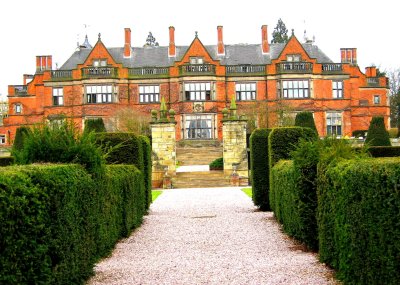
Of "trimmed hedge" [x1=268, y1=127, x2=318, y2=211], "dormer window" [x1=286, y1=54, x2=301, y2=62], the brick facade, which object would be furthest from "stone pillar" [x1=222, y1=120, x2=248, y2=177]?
"dormer window" [x1=286, y1=54, x2=301, y2=62]

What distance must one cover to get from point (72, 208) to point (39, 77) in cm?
4861

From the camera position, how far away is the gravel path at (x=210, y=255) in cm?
775

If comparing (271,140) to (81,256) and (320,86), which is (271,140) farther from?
(320,86)

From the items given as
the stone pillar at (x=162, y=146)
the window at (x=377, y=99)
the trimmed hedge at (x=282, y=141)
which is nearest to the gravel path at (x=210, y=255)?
the trimmed hedge at (x=282, y=141)

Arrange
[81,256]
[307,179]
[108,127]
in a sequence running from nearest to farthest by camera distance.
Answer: [81,256] → [307,179] → [108,127]

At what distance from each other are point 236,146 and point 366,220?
24355 mm

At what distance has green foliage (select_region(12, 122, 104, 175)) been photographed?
8.32 m

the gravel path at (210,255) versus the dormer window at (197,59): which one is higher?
the dormer window at (197,59)

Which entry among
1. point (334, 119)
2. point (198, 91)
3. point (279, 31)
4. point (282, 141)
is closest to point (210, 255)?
point (282, 141)

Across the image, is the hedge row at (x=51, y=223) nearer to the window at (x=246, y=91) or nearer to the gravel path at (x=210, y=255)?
the gravel path at (x=210, y=255)

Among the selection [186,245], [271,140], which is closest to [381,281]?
[186,245]

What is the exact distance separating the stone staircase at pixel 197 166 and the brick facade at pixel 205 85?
5.01m

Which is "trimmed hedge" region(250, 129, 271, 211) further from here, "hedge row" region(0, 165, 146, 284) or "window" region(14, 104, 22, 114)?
"window" region(14, 104, 22, 114)

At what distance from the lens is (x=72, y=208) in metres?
6.81
